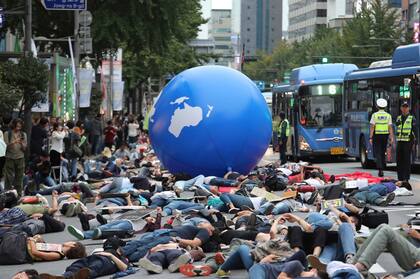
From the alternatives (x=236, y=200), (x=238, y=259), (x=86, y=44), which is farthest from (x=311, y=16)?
(x=238, y=259)

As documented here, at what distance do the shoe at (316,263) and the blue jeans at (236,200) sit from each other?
6.69 meters

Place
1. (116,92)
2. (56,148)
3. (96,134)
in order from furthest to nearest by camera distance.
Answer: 1. (116,92)
2. (96,134)
3. (56,148)

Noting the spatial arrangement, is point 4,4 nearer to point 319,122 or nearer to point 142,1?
point 142,1

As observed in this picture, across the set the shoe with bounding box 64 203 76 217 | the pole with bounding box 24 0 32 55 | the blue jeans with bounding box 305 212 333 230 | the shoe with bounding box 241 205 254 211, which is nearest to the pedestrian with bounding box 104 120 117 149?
the pole with bounding box 24 0 32 55

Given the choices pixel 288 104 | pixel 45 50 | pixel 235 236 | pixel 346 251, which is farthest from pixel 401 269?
pixel 45 50

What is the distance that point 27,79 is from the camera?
29672 mm

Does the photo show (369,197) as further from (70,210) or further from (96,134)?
(96,134)

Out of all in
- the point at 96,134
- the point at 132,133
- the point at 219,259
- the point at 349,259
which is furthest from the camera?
the point at 132,133

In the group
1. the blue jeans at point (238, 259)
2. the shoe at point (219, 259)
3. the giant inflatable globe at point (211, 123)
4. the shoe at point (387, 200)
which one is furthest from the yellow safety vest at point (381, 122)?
the blue jeans at point (238, 259)

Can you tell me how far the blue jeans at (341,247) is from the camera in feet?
36.2

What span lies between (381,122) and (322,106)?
13.2 meters

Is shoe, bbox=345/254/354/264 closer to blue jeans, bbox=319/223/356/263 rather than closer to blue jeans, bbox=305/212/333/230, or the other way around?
blue jeans, bbox=319/223/356/263

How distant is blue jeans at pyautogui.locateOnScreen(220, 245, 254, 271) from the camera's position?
11188mm

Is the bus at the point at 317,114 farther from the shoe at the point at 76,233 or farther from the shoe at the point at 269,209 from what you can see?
the shoe at the point at 76,233
